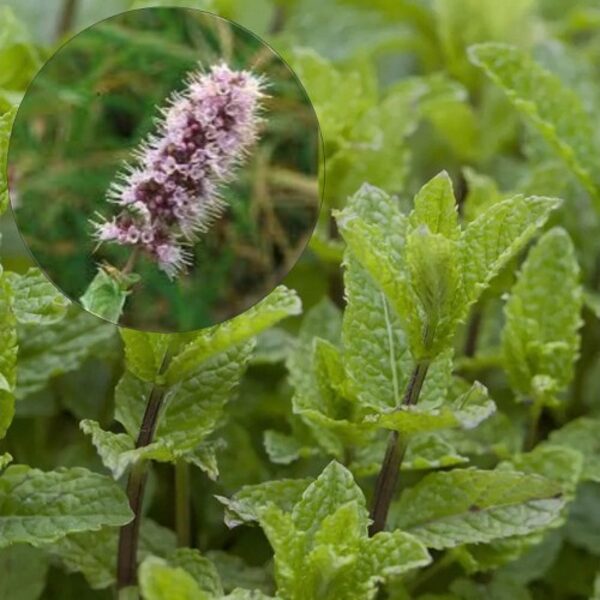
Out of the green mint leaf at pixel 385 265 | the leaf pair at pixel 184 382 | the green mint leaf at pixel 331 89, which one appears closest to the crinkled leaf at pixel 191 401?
the leaf pair at pixel 184 382

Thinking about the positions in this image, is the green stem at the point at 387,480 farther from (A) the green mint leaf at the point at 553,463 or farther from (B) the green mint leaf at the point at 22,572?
(B) the green mint leaf at the point at 22,572

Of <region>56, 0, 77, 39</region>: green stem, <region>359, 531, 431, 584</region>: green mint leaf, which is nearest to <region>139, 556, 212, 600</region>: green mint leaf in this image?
<region>359, 531, 431, 584</region>: green mint leaf

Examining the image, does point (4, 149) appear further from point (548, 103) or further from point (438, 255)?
point (548, 103)

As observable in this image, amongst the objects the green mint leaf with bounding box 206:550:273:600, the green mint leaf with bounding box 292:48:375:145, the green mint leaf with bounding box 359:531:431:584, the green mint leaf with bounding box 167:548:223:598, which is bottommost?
the green mint leaf with bounding box 206:550:273:600

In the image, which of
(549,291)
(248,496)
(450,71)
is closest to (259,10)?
(450,71)

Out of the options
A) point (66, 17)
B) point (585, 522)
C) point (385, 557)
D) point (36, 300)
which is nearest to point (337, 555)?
point (385, 557)

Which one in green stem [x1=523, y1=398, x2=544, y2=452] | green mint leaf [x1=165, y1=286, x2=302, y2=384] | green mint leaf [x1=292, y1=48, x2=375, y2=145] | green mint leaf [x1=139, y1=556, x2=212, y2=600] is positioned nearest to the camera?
green mint leaf [x1=139, y1=556, x2=212, y2=600]

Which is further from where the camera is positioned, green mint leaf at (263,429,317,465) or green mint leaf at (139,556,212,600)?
green mint leaf at (263,429,317,465)

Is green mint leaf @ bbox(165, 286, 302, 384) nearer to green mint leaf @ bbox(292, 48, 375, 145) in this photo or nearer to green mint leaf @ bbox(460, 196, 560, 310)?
green mint leaf @ bbox(460, 196, 560, 310)
